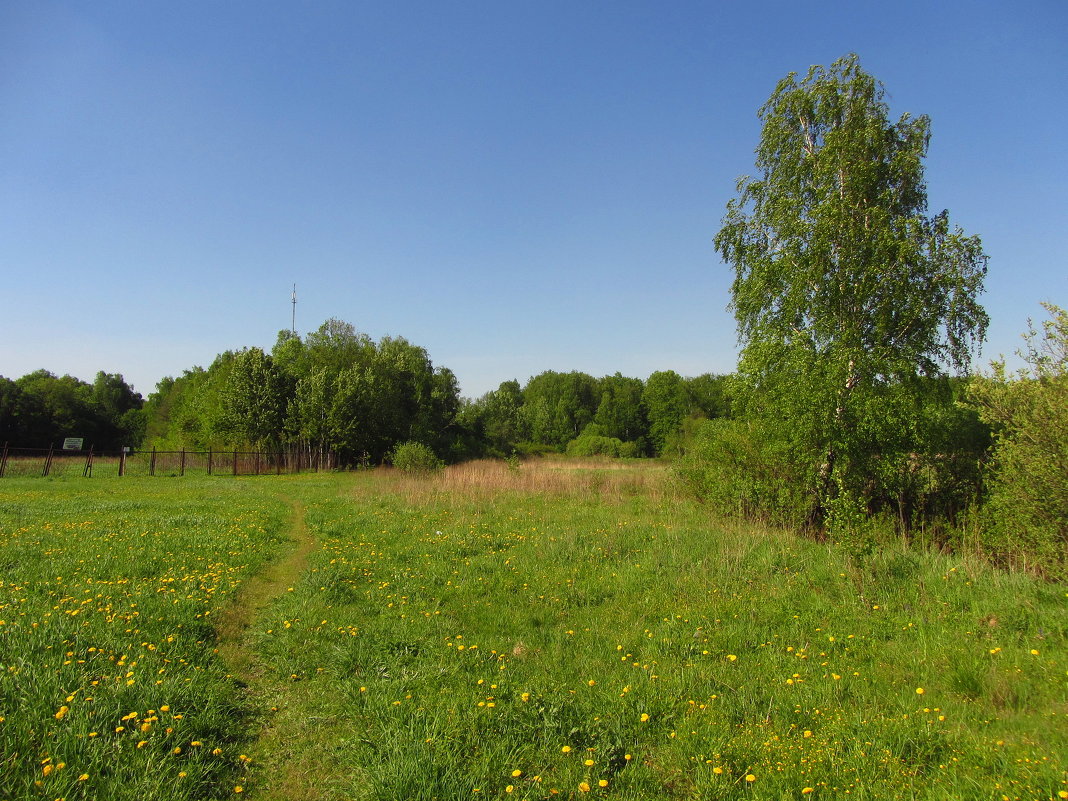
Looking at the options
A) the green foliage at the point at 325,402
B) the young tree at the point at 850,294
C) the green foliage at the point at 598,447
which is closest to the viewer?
the young tree at the point at 850,294

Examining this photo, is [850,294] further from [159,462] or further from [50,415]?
[50,415]

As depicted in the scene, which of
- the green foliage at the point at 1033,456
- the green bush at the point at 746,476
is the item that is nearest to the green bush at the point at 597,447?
the green bush at the point at 746,476

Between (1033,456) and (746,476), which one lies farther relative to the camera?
(746,476)

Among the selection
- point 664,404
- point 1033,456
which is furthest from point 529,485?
point 664,404

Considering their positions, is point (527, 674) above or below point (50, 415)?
below

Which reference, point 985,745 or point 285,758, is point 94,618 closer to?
point 285,758

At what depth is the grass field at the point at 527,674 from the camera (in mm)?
3309

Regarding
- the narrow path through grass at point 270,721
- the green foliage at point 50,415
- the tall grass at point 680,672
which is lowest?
the narrow path through grass at point 270,721

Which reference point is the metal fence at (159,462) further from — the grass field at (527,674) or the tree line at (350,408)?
the grass field at (527,674)

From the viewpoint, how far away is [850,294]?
14711 millimetres

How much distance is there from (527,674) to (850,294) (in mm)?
14339

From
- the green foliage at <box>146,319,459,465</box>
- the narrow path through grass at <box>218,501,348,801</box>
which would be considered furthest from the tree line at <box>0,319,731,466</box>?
the narrow path through grass at <box>218,501,348,801</box>

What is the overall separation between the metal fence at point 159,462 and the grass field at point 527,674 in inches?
920

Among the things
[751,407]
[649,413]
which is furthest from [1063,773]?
[649,413]
